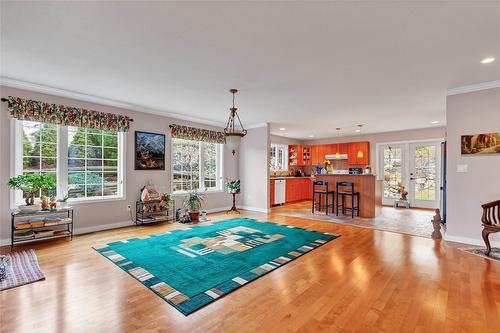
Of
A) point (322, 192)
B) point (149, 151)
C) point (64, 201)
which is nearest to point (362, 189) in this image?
point (322, 192)

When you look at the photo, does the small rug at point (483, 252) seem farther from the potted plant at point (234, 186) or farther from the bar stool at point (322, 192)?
the potted plant at point (234, 186)

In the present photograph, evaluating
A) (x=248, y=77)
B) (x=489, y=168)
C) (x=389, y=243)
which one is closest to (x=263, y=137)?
(x=248, y=77)

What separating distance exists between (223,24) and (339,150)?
7.91m

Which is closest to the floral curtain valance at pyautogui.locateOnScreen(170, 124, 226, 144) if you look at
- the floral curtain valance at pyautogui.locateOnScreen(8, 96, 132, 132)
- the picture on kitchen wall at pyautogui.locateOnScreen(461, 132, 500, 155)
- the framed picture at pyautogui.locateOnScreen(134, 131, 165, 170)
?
the framed picture at pyautogui.locateOnScreen(134, 131, 165, 170)

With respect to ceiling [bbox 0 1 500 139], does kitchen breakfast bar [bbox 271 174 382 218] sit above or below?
below

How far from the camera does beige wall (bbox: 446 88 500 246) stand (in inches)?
148

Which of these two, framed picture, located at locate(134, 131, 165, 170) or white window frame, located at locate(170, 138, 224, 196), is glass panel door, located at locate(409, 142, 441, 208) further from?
framed picture, located at locate(134, 131, 165, 170)

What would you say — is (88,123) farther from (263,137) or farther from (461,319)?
(461,319)

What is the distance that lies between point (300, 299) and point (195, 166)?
190 inches

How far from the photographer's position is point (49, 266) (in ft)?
9.75

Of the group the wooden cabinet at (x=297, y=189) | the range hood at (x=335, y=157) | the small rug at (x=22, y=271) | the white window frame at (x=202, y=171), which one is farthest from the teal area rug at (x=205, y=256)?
the range hood at (x=335, y=157)

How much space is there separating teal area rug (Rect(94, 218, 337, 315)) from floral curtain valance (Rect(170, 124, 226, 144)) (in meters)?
2.30

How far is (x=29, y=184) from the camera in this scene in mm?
3684

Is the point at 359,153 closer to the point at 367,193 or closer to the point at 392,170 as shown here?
the point at 392,170
